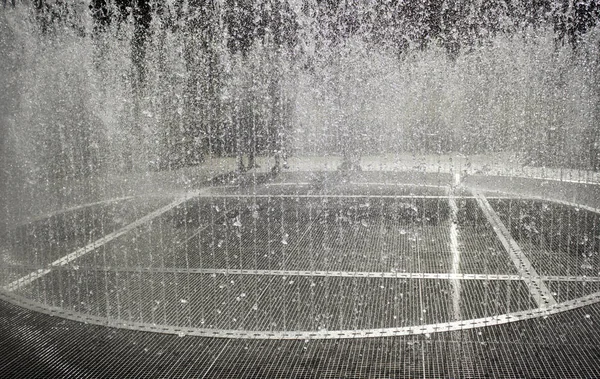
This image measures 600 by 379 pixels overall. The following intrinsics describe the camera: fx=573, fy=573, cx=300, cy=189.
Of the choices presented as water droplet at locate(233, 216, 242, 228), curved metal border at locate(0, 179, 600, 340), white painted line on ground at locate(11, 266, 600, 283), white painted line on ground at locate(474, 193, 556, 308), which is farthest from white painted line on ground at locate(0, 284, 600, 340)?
water droplet at locate(233, 216, 242, 228)

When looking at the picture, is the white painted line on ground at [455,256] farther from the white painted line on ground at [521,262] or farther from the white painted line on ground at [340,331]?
the white painted line on ground at [521,262]

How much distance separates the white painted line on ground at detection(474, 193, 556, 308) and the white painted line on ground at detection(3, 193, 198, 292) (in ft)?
12.1

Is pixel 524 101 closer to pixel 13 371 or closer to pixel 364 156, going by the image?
pixel 364 156

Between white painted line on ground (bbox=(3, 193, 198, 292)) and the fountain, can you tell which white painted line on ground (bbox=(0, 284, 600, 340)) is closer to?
the fountain

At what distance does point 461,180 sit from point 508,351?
→ 5.78m

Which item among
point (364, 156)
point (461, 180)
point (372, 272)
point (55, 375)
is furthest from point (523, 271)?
point (364, 156)

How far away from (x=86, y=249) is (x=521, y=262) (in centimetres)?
378

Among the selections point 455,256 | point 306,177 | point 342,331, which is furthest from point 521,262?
point 306,177

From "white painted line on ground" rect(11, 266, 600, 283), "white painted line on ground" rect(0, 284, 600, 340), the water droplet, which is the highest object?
the water droplet

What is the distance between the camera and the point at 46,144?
939 cm

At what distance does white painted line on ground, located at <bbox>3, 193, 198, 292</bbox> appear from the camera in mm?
4426

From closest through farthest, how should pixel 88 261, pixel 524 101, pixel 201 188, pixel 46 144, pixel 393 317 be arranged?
pixel 393 317
pixel 88 261
pixel 201 188
pixel 46 144
pixel 524 101

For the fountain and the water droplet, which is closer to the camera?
the fountain

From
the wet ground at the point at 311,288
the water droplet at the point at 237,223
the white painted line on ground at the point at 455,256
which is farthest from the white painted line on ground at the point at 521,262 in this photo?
the water droplet at the point at 237,223
